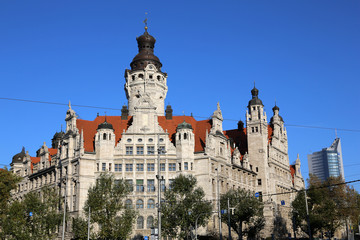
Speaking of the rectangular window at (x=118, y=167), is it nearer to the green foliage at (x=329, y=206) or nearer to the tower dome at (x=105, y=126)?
the tower dome at (x=105, y=126)

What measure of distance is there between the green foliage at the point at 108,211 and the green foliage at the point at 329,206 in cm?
3781

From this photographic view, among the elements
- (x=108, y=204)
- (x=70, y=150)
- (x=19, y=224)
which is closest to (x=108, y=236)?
(x=108, y=204)

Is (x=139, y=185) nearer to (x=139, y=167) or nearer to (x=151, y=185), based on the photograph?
(x=151, y=185)

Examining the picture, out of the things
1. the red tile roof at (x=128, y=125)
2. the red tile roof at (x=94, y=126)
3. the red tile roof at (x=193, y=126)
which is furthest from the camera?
the red tile roof at (x=193, y=126)

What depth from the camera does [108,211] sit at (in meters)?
67.2

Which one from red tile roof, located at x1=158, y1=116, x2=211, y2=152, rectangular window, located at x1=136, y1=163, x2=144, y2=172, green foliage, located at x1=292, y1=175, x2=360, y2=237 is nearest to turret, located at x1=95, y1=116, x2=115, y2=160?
rectangular window, located at x1=136, y1=163, x2=144, y2=172

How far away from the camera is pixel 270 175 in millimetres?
109000

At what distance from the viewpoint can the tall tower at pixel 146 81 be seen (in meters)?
103

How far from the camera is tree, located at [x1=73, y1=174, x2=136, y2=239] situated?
6538cm

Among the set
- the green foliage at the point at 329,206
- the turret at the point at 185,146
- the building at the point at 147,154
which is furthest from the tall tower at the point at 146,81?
the green foliage at the point at 329,206

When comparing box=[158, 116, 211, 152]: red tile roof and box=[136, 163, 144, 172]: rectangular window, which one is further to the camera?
box=[158, 116, 211, 152]: red tile roof

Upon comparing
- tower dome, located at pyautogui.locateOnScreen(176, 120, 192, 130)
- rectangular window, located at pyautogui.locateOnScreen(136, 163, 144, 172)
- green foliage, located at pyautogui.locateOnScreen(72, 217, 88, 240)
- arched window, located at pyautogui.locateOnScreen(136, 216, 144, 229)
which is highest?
tower dome, located at pyautogui.locateOnScreen(176, 120, 192, 130)

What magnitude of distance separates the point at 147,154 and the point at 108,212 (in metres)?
20.5

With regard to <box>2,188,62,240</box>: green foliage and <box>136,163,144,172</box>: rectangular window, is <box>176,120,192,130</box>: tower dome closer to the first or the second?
<box>136,163,144,172</box>: rectangular window
